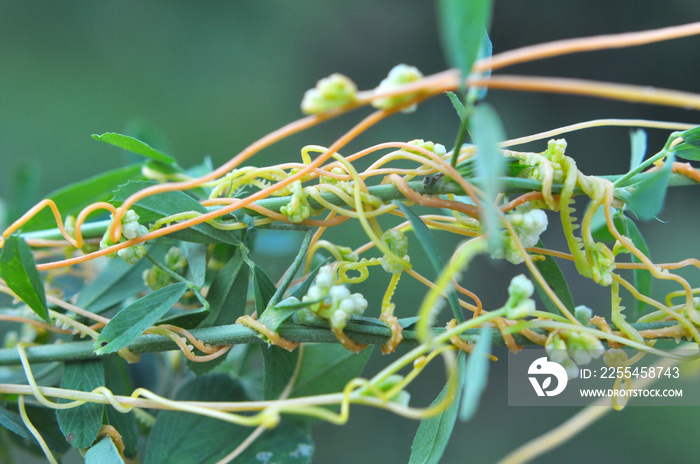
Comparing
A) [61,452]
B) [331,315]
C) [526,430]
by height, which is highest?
[526,430]

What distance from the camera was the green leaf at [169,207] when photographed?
26 centimetres

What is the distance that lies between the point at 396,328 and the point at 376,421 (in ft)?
1.94

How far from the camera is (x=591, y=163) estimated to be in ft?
2.80

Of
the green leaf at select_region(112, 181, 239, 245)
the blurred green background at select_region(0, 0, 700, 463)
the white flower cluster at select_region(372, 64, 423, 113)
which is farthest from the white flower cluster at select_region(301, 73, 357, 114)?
the blurred green background at select_region(0, 0, 700, 463)

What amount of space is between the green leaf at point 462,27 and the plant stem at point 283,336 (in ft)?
0.42

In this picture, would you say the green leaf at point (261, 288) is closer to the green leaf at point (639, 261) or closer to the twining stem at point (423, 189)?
the twining stem at point (423, 189)

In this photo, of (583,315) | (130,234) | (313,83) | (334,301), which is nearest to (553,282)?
(583,315)

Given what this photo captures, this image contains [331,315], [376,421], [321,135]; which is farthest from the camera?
[321,135]

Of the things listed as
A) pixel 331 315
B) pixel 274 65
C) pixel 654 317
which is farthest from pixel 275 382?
pixel 274 65

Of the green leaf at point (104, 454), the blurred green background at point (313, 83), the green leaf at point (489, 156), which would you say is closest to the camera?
the green leaf at point (489, 156)

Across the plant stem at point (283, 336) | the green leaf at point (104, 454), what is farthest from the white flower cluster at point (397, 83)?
the green leaf at point (104, 454)

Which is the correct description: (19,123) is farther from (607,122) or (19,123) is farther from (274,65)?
(607,122)

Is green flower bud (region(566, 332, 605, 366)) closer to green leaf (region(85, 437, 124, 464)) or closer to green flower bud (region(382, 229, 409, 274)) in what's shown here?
green flower bud (region(382, 229, 409, 274))

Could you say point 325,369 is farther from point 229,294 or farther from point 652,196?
point 652,196
